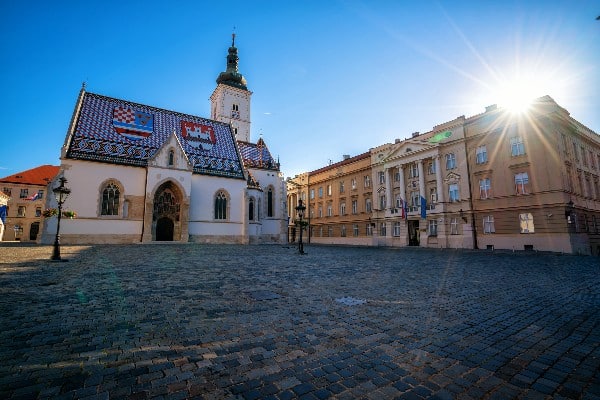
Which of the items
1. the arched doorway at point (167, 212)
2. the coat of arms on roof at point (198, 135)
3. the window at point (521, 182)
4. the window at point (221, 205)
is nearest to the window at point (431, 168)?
the window at point (521, 182)

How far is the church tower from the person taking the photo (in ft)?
155

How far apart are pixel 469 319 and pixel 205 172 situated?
2992 cm

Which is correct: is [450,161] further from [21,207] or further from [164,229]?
[21,207]

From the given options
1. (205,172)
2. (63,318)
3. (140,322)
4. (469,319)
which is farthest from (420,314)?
(205,172)

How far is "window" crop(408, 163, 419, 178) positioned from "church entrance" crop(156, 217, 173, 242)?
27.6 meters

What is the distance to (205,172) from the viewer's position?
31.2 meters

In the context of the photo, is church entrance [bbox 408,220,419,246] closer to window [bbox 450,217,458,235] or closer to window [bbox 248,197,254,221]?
window [bbox 450,217,458,235]

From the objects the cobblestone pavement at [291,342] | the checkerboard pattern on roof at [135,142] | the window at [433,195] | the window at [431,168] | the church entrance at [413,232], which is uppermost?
the checkerboard pattern on roof at [135,142]

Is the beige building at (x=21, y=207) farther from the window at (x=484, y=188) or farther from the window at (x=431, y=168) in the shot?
the window at (x=484, y=188)

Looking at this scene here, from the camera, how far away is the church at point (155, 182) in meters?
25.2

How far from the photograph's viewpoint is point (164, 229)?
2889 centimetres

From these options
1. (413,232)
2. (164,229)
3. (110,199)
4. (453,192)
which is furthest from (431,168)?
(110,199)

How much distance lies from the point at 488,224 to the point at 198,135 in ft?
107

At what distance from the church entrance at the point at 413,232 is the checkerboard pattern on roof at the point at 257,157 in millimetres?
18800
